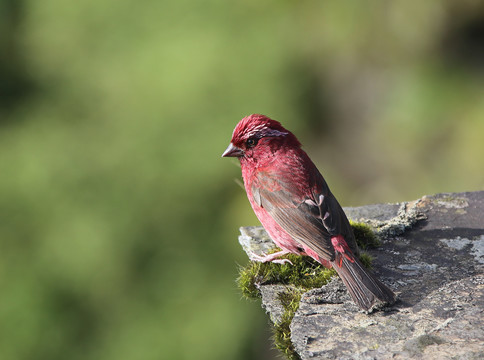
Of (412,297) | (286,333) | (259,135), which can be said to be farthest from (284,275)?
(259,135)

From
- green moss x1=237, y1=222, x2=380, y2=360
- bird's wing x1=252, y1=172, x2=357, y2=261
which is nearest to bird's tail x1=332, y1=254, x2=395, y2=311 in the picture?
bird's wing x1=252, y1=172, x2=357, y2=261

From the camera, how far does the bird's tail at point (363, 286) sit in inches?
108

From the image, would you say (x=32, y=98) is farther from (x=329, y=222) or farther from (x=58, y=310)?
(x=329, y=222)

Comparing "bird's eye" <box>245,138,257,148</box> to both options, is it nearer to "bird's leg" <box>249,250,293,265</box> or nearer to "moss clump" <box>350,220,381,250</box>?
"bird's leg" <box>249,250,293,265</box>

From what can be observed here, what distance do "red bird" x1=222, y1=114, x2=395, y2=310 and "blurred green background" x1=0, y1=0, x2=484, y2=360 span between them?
2.44 m

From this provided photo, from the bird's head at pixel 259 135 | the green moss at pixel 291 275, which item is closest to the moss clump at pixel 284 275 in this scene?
the green moss at pixel 291 275

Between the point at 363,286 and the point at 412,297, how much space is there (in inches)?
9.3

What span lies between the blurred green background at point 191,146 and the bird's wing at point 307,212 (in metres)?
2.51

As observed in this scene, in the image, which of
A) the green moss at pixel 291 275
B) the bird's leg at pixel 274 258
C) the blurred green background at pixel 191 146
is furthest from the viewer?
the blurred green background at pixel 191 146

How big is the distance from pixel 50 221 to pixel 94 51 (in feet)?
7.03

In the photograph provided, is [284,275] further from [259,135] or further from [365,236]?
[259,135]

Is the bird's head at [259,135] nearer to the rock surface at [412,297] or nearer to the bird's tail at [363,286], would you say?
the rock surface at [412,297]

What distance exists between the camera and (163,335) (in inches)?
218

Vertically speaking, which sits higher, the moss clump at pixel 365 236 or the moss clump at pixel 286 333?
the moss clump at pixel 365 236
